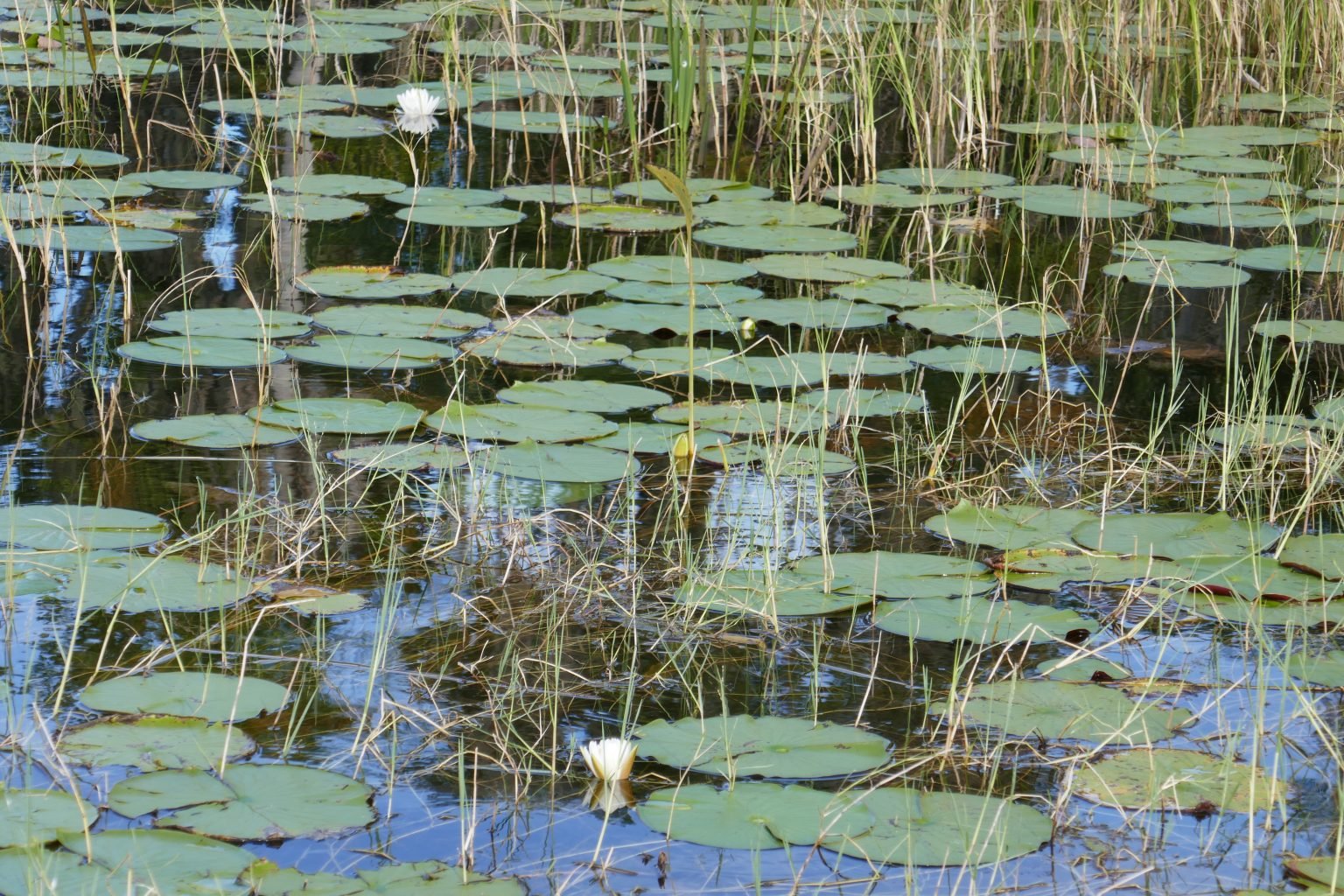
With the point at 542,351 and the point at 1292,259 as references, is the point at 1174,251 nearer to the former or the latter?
the point at 1292,259

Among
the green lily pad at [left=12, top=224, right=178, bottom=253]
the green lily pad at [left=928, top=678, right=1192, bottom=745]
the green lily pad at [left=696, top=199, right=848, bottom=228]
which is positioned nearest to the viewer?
the green lily pad at [left=928, top=678, right=1192, bottom=745]

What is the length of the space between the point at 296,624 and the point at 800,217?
3.22 meters

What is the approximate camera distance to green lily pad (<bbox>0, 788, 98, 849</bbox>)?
208 cm

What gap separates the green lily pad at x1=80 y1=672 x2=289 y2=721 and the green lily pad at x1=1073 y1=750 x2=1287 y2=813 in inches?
48.5

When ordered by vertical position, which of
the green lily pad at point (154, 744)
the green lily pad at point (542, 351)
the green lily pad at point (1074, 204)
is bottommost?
the green lily pad at point (154, 744)

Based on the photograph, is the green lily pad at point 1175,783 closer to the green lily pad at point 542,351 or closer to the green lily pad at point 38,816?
the green lily pad at point 38,816

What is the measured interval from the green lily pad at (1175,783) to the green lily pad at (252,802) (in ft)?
3.43

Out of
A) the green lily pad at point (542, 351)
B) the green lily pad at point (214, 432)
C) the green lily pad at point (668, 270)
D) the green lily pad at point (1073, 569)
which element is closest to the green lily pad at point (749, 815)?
the green lily pad at point (1073, 569)

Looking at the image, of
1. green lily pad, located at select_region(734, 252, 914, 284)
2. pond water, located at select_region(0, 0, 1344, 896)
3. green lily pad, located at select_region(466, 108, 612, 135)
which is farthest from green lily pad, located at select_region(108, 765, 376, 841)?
green lily pad, located at select_region(466, 108, 612, 135)

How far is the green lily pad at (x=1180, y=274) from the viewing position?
16.8 ft

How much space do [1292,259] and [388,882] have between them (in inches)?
164

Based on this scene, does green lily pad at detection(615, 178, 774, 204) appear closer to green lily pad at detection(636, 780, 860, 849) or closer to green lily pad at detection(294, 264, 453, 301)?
green lily pad at detection(294, 264, 453, 301)

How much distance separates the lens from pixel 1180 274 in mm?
5230

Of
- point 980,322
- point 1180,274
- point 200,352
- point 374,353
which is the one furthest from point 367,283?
point 1180,274
